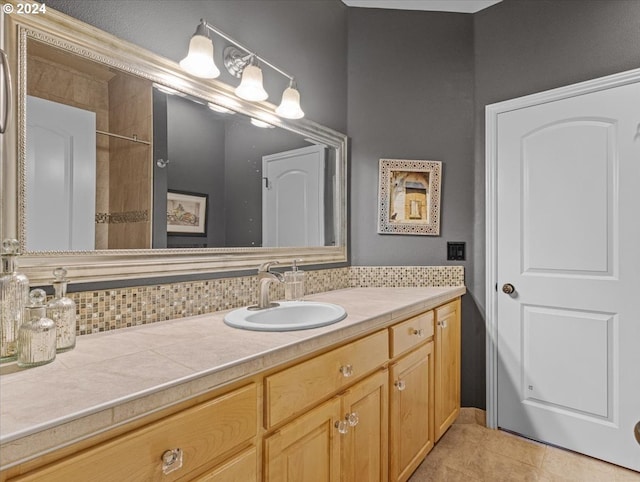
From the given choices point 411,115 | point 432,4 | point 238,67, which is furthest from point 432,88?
point 238,67

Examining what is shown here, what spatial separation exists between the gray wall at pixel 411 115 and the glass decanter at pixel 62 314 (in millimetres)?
1711

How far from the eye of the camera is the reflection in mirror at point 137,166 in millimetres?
1092

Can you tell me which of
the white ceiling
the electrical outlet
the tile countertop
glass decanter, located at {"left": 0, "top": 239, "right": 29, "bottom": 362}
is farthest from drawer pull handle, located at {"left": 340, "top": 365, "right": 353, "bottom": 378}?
the white ceiling

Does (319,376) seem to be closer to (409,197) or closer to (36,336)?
(36,336)

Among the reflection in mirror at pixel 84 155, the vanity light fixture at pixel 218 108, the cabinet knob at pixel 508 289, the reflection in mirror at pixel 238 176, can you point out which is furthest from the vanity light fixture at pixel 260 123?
the cabinet knob at pixel 508 289

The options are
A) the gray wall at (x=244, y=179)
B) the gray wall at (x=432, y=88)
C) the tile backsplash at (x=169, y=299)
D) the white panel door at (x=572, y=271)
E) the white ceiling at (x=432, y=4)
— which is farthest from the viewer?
the white ceiling at (x=432, y=4)

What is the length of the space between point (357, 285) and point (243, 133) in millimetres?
1190

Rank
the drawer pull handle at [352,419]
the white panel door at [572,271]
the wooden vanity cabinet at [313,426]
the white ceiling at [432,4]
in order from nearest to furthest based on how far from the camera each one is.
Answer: the wooden vanity cabinet at [313,426]
the drawer pull handle at [352,419]
the white panel door at [572,271]
the white ceiling at [432,4]

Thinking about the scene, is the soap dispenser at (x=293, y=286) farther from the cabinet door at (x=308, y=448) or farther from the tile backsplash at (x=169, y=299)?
the cabinet door at (x=308, y=448)

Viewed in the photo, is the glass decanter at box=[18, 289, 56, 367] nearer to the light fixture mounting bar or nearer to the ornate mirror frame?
the ornate mirror frame

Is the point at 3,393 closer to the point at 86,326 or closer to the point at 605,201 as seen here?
the point at 86,326

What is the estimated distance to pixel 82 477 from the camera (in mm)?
631

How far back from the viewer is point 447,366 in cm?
209

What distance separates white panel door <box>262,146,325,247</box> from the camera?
1854mm
